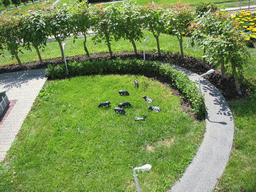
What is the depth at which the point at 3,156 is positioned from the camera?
25.8 ft

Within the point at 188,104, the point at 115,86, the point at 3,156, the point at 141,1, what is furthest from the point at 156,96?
the point at 141,1

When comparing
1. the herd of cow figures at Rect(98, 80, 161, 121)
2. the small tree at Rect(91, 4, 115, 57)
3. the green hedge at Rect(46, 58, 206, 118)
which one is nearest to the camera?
the herd of cow figures at Rect(98, 80, 161, 121)

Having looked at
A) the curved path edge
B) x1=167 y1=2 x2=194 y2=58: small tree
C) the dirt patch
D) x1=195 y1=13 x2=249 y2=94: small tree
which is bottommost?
the curved path edge

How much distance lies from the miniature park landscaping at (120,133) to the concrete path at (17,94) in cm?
43

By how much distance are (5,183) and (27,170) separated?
2.38 ft

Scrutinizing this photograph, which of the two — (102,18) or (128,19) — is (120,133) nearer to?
(128,19)

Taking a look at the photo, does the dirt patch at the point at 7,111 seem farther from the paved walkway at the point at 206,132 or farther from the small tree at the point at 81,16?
the small tree at the point at 81,16

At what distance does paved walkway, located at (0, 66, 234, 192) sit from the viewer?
6.39 metres

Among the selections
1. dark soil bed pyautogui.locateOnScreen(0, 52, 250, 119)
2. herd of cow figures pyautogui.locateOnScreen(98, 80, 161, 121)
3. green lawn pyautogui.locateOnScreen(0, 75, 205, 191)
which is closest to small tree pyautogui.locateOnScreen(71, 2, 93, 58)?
dark soil bed pyautogui.locateOnScreen(0, 52, 250, 119)

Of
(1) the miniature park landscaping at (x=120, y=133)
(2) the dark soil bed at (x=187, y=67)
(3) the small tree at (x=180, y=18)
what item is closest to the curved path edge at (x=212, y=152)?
(1) the miniature park landscaping at (x=120, y=133)

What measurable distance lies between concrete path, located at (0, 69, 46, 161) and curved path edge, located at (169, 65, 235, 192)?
6.87 m

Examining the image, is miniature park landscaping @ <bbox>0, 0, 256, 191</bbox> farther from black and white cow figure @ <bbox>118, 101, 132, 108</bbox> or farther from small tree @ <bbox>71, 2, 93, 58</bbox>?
small tree @ <bbox>71, 2, 93, 58</bbox>

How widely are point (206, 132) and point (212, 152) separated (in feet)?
3.13

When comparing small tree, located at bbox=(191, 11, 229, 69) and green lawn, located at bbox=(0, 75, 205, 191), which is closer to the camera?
green lawn, located at bbox=(0, 75, 205, 191)
